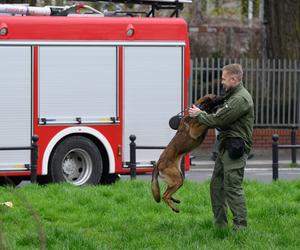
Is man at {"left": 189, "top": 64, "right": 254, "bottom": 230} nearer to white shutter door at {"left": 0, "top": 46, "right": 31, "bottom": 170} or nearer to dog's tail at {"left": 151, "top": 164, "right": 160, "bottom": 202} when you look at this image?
dog's tail at {"left": 151, "top": 164, "right": 160, "bottom": 202}

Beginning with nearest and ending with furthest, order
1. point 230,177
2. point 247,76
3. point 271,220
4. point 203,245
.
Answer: point 203,245 → point 230,177 → point 271,220 → point 247,76

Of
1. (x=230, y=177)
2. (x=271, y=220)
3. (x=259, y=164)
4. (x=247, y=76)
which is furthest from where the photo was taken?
(x=247, y=76)

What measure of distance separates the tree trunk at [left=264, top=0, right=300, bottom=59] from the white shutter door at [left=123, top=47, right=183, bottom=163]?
499 inches

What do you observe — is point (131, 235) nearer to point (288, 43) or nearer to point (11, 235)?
point (11, 235)

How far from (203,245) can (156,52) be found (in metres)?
7.38

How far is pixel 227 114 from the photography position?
1036cm

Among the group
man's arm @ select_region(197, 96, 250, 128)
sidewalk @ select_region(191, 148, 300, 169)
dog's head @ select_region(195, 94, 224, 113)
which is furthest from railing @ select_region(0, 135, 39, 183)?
sidewalk @ select_region(191, 148, 300, 169)

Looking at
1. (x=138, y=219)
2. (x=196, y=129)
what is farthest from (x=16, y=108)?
(x=196, y=129)

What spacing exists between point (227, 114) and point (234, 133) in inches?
10.6

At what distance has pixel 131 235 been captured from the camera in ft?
34.4

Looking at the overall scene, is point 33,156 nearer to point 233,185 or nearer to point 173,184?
point 173,184

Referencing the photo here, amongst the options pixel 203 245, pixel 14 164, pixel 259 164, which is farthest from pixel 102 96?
pixel 259 164

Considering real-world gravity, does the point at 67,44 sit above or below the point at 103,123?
above

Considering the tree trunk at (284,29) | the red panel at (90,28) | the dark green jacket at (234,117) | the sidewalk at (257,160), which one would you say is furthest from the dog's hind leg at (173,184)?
the tree trunk at (284,29)
